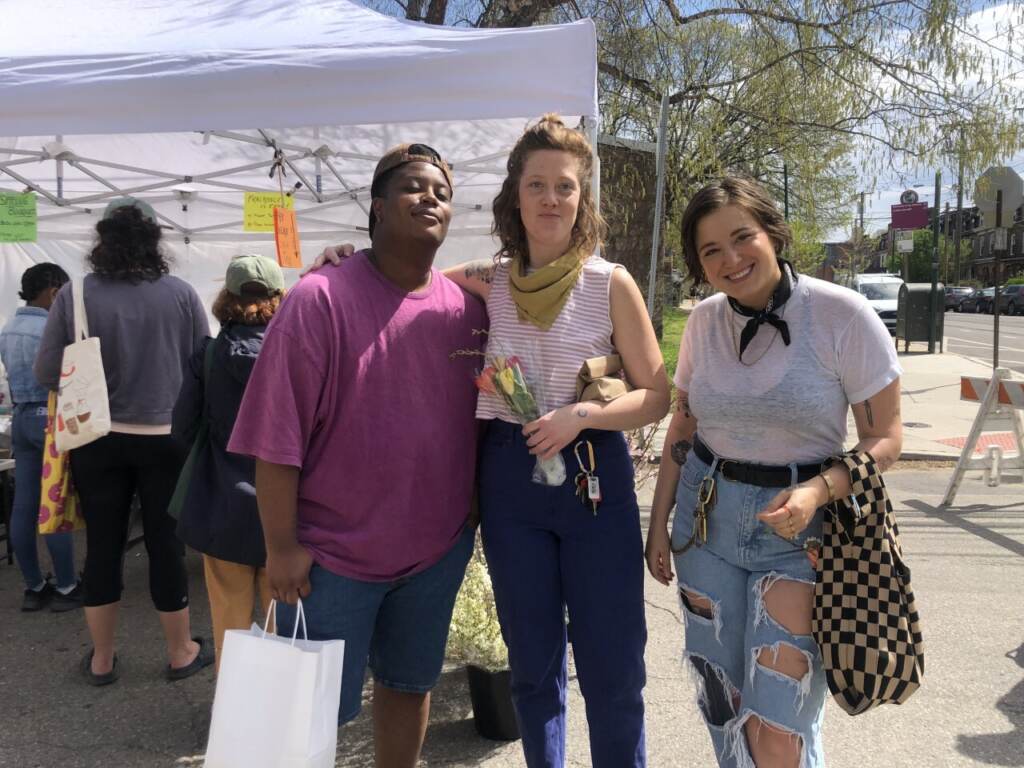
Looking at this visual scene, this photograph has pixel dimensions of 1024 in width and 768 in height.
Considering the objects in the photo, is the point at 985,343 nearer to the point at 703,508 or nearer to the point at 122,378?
the point at 703,508

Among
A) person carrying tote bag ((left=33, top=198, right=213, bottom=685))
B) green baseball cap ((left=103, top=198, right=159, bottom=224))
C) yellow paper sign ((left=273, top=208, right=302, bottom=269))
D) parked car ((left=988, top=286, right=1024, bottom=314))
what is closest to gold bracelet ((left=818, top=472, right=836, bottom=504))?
person carrying tote bag ((left=33, top=198, right=213, bottom=685))

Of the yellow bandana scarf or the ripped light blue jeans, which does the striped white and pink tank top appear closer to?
the yellow bandana scarf

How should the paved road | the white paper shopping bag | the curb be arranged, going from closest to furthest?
the white paper shopping bag < the curb < the paved road

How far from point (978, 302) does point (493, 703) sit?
50.1 m

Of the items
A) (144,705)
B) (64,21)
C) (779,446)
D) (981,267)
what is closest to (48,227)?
(64,21)

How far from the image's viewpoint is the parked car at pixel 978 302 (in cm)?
4381

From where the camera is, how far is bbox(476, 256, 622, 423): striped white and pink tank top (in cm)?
204

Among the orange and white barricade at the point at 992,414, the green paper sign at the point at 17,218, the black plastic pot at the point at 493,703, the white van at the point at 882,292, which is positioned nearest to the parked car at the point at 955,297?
the white van at the point at 882,292

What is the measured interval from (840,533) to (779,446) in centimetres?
23

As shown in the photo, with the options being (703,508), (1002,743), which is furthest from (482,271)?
(1002,743)

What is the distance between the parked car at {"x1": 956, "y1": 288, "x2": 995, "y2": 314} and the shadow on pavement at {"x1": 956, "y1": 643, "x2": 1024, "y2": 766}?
4666 cm

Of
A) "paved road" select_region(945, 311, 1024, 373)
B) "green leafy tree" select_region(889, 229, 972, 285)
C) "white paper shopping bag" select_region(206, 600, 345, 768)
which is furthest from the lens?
"green leafy tree" select_region(889, 229, 972, 285)

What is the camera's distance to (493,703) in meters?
2.88

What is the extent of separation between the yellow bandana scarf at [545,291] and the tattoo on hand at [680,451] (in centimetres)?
50
